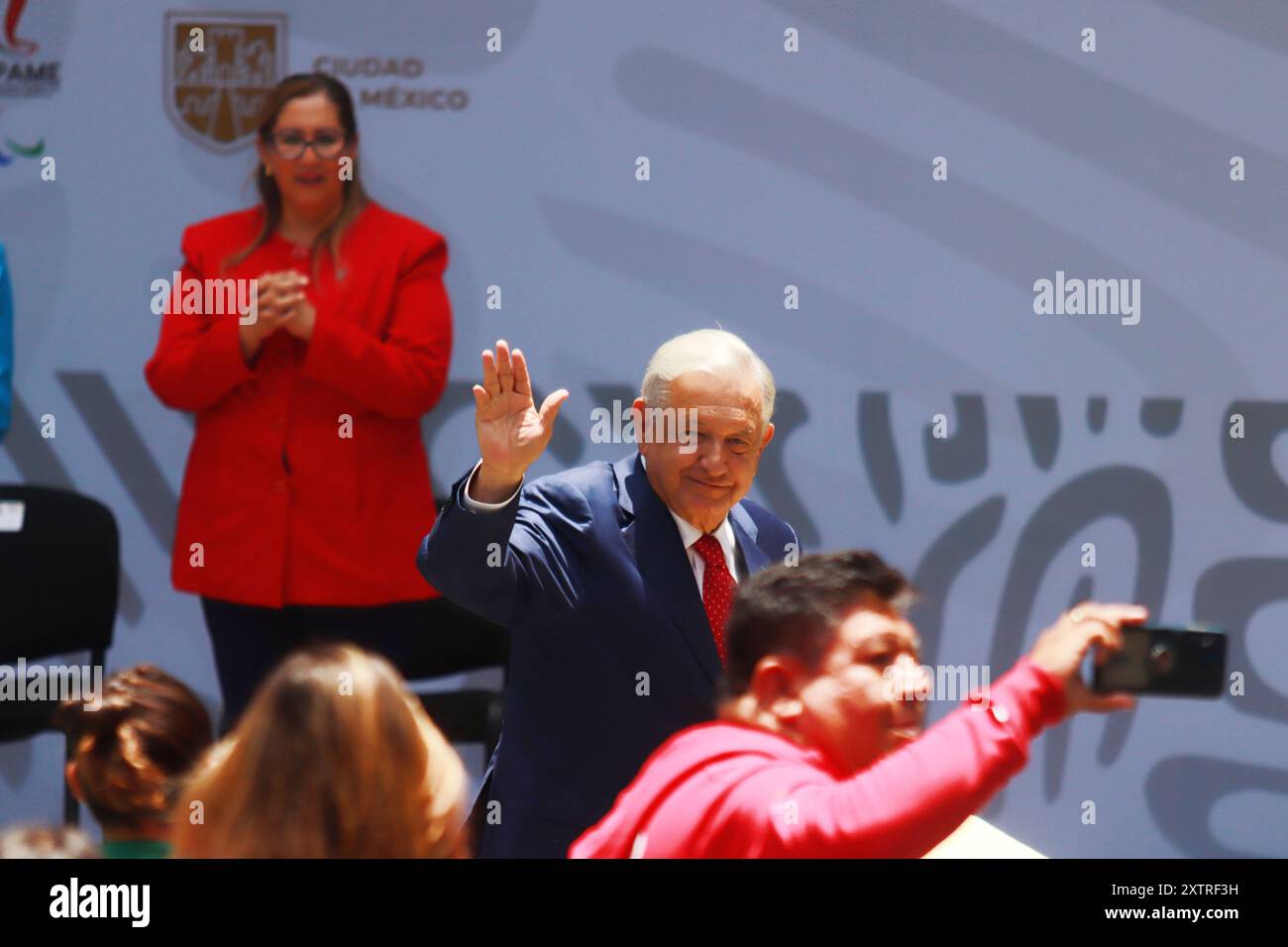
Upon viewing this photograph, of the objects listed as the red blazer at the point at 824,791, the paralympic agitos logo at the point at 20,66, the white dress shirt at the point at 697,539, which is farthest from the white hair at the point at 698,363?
the paralympic agitos logo at the point at 20,66

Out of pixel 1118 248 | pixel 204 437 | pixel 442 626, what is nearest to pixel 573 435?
pixel 442 626

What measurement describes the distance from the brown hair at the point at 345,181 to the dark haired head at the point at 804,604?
2.59 metres

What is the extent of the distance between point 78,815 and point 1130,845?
2.81 m

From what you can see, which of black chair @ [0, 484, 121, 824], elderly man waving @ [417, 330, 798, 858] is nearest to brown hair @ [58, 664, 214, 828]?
elderly man waving @ [417, 330, 798, 858]

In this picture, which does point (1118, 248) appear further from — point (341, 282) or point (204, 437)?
point (204, 437)

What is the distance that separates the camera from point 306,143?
14.4ft

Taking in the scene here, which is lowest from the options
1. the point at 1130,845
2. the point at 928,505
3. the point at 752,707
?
the point at 1130,845

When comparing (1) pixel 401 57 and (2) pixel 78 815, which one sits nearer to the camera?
Result: (2) pixel 78 815

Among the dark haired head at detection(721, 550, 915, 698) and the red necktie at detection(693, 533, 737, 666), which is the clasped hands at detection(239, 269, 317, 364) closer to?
the red necktie at detection(693, 533, 737, 666)

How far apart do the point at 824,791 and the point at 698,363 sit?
1.27 meters

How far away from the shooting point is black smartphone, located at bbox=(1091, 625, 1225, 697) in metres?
1.76

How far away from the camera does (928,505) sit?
15.7 ft

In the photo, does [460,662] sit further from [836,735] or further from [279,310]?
[836,735]

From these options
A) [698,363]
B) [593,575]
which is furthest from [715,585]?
[698,363]
